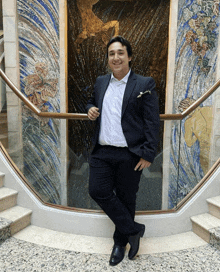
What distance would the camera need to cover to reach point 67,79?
3.38m

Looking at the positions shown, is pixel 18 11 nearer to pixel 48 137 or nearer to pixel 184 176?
pixel 48 137

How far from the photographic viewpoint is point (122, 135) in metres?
1.50

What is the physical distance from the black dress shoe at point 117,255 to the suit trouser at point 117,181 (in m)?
0.17

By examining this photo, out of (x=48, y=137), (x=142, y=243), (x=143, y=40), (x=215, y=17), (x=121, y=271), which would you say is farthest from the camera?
(x=143, y=40)

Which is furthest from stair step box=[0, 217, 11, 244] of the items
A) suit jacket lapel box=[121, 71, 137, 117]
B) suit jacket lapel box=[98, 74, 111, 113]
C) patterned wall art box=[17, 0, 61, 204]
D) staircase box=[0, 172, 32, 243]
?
patterned wall art box=[17, 0, 61, 204]

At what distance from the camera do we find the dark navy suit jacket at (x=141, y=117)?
1.43m

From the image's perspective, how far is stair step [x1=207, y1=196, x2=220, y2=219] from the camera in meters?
2.00

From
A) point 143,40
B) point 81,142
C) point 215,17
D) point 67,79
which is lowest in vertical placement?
point 81,142

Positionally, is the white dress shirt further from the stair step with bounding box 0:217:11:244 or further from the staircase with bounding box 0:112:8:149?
the staircase with bounding box 0:112:8:149

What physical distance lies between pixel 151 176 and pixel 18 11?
10.0 ft

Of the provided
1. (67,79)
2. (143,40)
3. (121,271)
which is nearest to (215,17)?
(143,40)

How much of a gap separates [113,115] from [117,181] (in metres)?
0.47

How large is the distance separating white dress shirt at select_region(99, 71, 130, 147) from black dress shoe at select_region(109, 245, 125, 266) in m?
0.81

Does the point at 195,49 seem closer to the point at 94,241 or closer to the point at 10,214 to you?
the point at 94,241
